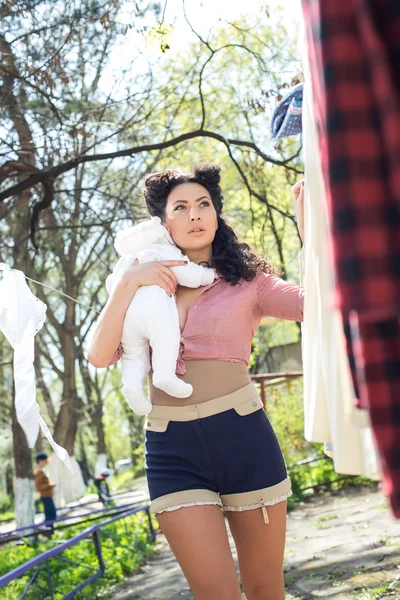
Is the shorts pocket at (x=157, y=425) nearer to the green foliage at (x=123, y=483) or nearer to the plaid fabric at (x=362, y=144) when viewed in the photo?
the plaid fabric at (x=362, y=144)

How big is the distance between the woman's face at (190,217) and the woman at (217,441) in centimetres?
17

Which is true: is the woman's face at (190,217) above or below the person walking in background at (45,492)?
above

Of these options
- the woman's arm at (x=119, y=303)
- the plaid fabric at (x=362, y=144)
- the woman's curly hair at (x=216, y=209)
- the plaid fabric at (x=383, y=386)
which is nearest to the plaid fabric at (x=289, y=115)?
the woman's curly hair at (x=216, y=209)

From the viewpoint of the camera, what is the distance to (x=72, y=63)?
9250 mm

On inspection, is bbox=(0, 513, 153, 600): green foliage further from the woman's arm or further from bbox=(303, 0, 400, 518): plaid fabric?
bbox=(303, 0, 400, 518): plaid fabric

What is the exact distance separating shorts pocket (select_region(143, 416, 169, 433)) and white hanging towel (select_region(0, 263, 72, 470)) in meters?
0.34

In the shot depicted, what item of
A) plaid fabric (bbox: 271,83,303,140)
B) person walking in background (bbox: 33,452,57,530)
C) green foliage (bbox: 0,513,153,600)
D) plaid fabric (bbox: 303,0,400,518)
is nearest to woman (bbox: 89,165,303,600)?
plaid fabric (bbox: 271,83,303,140)

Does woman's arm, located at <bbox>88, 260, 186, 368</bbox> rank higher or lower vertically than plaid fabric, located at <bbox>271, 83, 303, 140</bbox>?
lower

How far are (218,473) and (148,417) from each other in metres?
0.36

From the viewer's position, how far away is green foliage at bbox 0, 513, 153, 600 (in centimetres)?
728

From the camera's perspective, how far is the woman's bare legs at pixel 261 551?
3.07 metres

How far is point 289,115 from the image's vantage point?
3158 mm

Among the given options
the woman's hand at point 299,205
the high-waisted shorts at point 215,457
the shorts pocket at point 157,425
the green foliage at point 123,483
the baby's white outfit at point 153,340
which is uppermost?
the woman's hand at point 299,205

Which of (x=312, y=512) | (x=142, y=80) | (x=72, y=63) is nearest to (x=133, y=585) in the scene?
(x=312, y=512)
